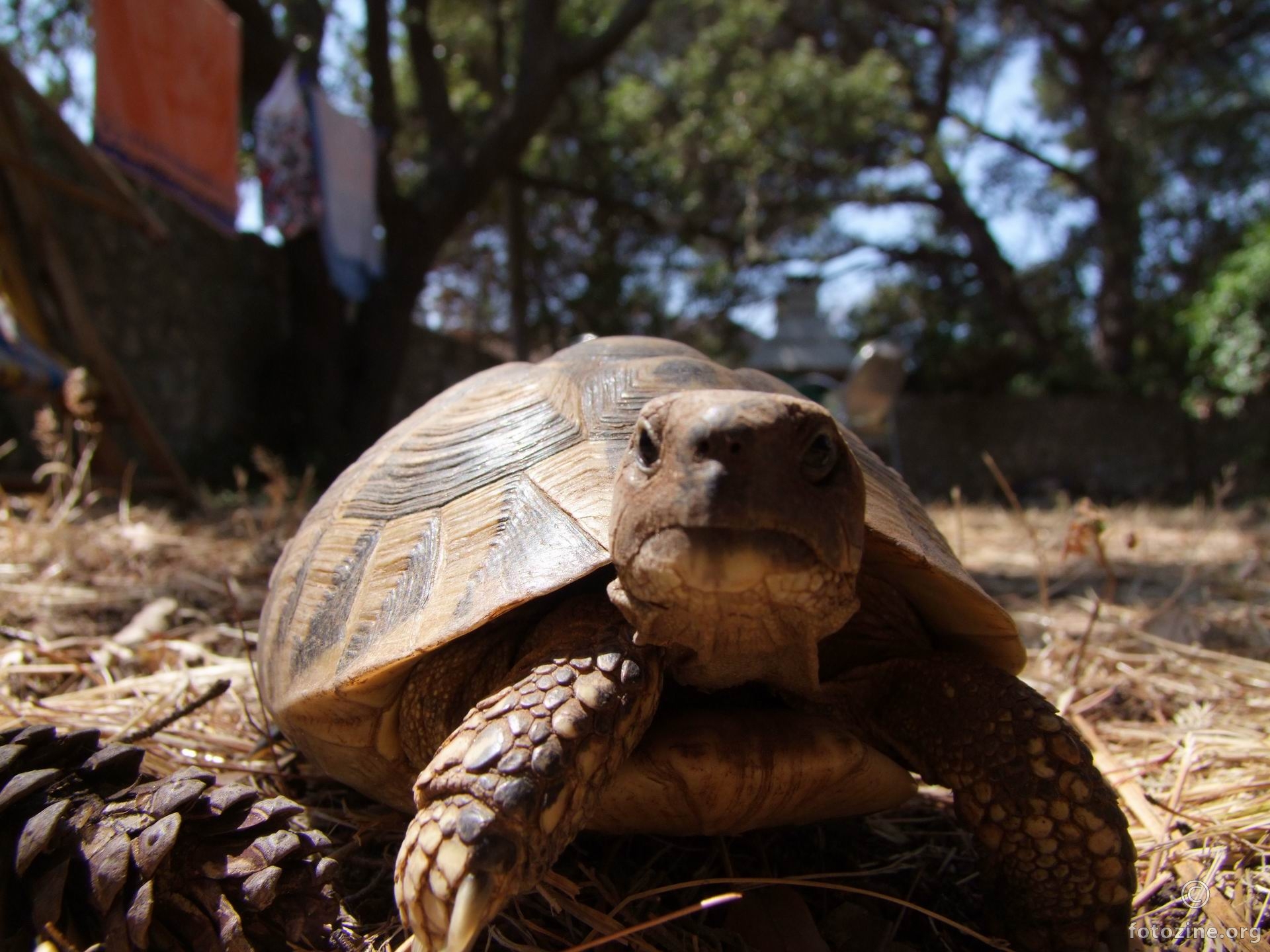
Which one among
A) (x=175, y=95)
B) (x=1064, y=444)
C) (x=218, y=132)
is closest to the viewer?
(x=175, y=95)

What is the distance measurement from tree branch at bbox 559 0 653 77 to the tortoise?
7.00 metres

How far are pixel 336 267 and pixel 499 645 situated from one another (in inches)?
239

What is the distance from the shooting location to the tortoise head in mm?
860

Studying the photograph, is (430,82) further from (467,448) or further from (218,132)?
(467,448)

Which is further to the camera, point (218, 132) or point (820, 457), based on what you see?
point (218, 132)

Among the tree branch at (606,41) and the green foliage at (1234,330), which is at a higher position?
the tree branch at (606,41)

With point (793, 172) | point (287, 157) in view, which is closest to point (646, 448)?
point (287, 157)

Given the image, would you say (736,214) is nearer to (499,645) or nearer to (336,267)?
(336,267)

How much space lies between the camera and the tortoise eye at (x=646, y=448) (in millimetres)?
935

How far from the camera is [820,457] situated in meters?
0.92

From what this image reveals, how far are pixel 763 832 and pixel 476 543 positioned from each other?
699mm

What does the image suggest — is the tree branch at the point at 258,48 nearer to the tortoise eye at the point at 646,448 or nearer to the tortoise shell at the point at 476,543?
the tortoise shell at the point at 476,543

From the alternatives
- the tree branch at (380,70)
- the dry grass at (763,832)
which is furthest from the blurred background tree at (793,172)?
the dry grass at (763,832)

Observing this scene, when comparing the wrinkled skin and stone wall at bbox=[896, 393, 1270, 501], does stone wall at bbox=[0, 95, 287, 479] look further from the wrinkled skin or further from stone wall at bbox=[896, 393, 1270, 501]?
stone wall at bbox=[896, 393, 1270, 501]
